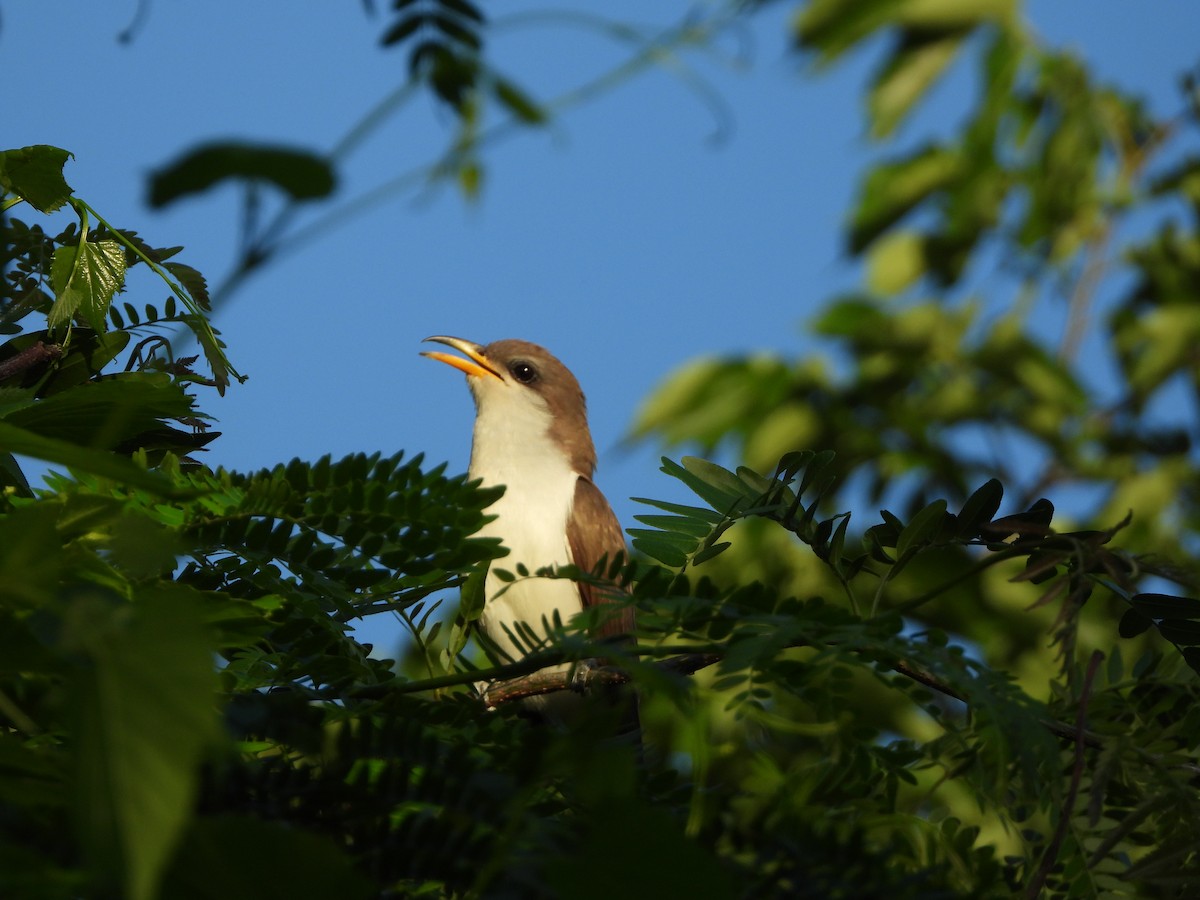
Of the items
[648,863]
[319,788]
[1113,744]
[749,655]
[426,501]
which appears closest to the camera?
[648,863]

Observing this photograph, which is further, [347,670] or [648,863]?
[347,670]

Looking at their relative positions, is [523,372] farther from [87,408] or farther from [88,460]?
[88,460]

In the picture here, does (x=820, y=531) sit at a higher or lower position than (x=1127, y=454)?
lower

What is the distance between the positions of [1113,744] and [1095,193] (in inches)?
298

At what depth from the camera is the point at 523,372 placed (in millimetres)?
6543

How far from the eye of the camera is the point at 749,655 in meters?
1.50

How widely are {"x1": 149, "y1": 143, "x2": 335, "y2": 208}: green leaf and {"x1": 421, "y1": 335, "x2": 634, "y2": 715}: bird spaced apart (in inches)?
143

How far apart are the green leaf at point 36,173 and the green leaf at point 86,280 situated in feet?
0.32

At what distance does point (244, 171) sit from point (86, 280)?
1593 mm

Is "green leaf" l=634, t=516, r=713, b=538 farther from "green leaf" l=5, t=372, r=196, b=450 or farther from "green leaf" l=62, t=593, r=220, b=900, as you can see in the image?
"green leaf" l=62, t=593, r=220, b=900

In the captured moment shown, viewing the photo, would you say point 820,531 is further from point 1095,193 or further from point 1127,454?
point 1095,193

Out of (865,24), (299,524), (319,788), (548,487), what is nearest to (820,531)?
(299,524)

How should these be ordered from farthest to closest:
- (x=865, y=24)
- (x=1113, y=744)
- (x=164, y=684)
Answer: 1. (x=865, y=24)
2. (x=1113, y=744)
3. (x=164, y=684)

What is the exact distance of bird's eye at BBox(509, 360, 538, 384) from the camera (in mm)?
6523
